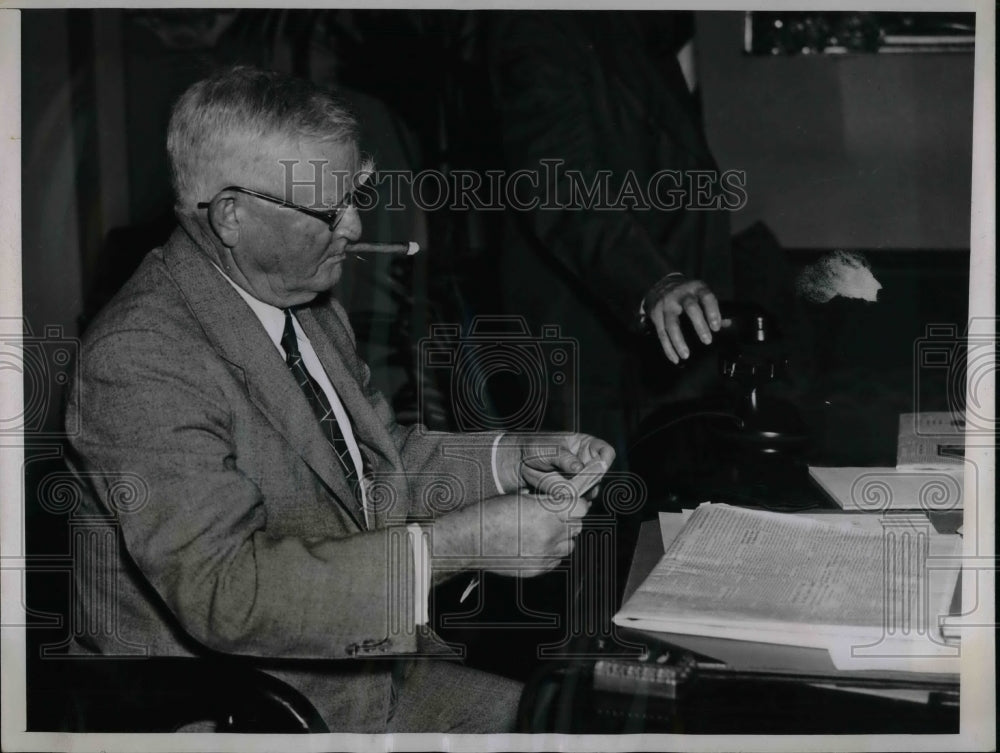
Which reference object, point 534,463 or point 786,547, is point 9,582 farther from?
point 786,547

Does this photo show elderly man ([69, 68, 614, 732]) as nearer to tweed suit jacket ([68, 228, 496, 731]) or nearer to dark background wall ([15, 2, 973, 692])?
tweed suit jacket ([68, 228, 496, 731])

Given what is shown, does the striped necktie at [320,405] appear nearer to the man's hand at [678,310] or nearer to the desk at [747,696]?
the desk at [747,696]

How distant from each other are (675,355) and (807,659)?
2.64 ft

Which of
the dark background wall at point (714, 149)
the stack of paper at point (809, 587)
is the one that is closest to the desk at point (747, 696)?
the stack of paper at point (809, 587)

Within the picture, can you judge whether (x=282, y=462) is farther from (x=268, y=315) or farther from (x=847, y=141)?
(x=847, y=141)

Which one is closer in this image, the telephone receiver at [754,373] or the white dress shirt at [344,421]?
the white dress shirt at [344,421]

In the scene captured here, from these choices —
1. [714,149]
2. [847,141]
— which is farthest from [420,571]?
[847,141]

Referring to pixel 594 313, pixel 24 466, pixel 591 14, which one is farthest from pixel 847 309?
pixel 24 466

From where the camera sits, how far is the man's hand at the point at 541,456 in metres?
1.70

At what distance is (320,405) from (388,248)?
0.33m

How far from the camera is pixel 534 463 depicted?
1729 millimetres

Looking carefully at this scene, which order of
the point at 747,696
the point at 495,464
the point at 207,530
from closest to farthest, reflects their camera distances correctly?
the point at 747,696
the point at 207,530
the point at 495,464

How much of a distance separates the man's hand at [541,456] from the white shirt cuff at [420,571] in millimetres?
230

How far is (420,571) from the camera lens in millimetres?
1534
